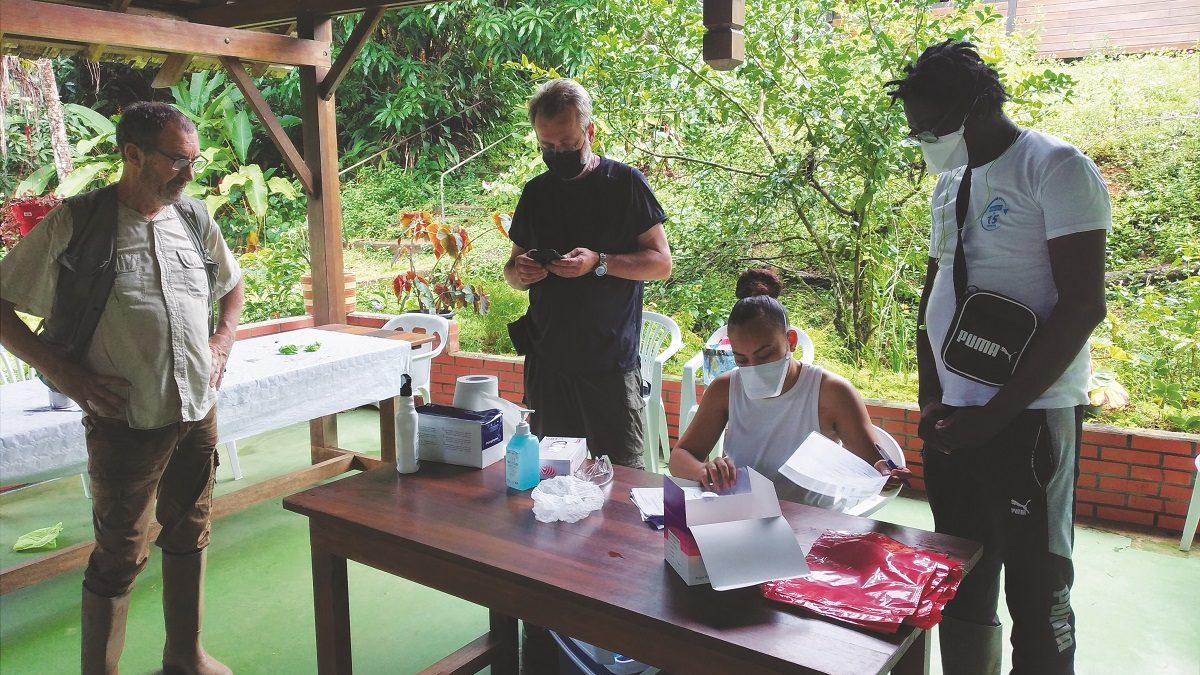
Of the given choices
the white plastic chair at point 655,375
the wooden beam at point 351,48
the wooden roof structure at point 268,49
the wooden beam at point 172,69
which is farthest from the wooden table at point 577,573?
the wooden beam at point 172,69

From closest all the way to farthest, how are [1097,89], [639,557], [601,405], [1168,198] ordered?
[639,557]
[601,405]
[1168,198]
[1097,89]

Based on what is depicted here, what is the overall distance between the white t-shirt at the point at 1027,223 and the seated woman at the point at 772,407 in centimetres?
38

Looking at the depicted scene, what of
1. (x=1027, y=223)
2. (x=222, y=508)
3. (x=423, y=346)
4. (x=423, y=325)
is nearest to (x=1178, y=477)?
(x=1027, y=223)

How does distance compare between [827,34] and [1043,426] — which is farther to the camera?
[827,34]

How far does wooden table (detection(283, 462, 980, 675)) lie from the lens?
1.32m

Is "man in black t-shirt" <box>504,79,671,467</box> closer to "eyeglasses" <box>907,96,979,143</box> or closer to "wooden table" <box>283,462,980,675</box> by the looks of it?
"wooden table" <box>283,462,980,675</box>

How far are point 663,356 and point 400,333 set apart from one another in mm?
1478

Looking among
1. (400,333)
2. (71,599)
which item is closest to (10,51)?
(400,333)

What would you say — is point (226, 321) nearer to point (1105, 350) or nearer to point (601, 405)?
point (601, 405)

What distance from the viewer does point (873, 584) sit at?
1450 mm

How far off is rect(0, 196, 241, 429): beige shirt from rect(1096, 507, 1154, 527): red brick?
3715 mm

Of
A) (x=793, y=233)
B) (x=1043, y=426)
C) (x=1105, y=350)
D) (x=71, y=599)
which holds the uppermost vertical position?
(x=793, y=233)

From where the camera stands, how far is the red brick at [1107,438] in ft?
11.5

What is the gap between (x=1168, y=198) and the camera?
527cm
